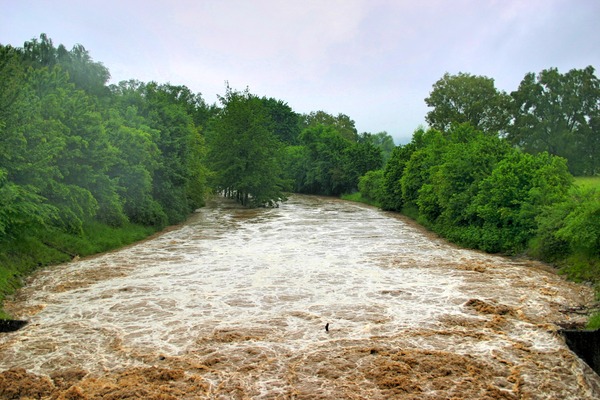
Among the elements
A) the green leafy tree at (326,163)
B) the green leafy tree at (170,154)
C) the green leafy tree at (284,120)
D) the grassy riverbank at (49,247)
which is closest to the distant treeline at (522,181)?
the green leafy tree at (326,163)

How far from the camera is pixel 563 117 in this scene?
163 feet

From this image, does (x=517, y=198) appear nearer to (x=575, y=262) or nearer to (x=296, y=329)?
(x=575, y=262)

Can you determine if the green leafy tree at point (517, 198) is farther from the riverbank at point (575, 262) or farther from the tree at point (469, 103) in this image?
the tree at point (469, 103)

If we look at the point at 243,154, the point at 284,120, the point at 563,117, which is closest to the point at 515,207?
the point at 243,154

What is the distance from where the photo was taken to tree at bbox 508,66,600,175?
4825 cm

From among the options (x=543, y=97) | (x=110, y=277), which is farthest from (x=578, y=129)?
(x=110, y=277)

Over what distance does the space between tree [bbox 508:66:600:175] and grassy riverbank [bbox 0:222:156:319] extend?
41001 millimetres

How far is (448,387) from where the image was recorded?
27.2 feet

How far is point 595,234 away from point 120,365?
13.6 metres

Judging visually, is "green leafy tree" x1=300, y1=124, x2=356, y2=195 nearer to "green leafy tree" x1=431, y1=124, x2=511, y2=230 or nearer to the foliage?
the foliage

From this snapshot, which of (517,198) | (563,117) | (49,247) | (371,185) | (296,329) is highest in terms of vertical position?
(563,117)

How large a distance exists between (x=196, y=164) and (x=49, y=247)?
18642 mm

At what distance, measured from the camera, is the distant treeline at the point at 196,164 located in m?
16.5

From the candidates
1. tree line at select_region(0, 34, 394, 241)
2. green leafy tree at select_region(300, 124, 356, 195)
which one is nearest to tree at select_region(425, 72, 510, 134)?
tree line at select_region(0, 34, 394, 241)
